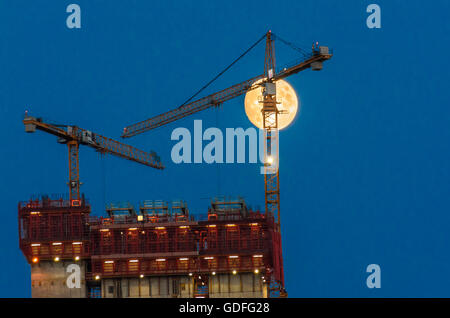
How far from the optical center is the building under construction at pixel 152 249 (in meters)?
146

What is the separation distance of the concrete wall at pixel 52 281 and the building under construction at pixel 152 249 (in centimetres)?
28

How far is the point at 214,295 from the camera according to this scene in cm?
14562

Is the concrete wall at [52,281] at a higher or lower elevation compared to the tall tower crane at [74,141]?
lower

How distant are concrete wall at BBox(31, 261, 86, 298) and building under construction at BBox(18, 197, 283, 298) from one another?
0.91 ft

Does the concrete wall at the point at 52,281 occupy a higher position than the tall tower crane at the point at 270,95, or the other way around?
the tall tower crane at the point at 270,95

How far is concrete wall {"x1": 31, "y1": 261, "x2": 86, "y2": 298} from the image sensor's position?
143 metres

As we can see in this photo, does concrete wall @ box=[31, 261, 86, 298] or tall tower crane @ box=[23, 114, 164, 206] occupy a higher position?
tall tower crane @ box=[23, 114, 164, 206]

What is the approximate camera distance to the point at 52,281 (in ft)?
472

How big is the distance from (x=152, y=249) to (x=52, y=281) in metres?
17.4

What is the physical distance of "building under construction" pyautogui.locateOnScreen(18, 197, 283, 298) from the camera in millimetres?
146000
